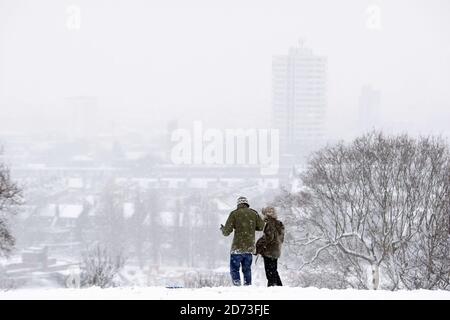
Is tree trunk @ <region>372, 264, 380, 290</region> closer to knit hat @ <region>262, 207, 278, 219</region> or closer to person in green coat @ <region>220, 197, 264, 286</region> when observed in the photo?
person in green coat @ <region>220, 197, 264, 286</region>

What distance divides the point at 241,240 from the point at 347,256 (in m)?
18.1

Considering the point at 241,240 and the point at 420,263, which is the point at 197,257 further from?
the point at 241,240

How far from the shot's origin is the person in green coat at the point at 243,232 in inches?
465

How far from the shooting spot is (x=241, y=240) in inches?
468

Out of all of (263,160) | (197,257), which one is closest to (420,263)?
(197,257)

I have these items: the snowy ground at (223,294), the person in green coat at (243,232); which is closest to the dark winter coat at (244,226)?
the person in green coat at (243,232)

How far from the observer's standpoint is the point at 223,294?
33.8ft

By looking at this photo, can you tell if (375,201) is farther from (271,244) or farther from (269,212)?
(269,212)

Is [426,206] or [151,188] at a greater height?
[426,206]

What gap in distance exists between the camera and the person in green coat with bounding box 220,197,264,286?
11.8 meters

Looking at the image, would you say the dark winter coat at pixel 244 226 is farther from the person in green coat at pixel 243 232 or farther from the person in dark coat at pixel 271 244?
the person in dark coat at pixel 271 244

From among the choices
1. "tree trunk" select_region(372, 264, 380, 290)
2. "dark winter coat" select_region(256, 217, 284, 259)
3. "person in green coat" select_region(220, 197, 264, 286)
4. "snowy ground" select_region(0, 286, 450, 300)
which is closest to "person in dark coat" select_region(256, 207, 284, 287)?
"dark winter coat" select_region(256, 217, 284, 259)
